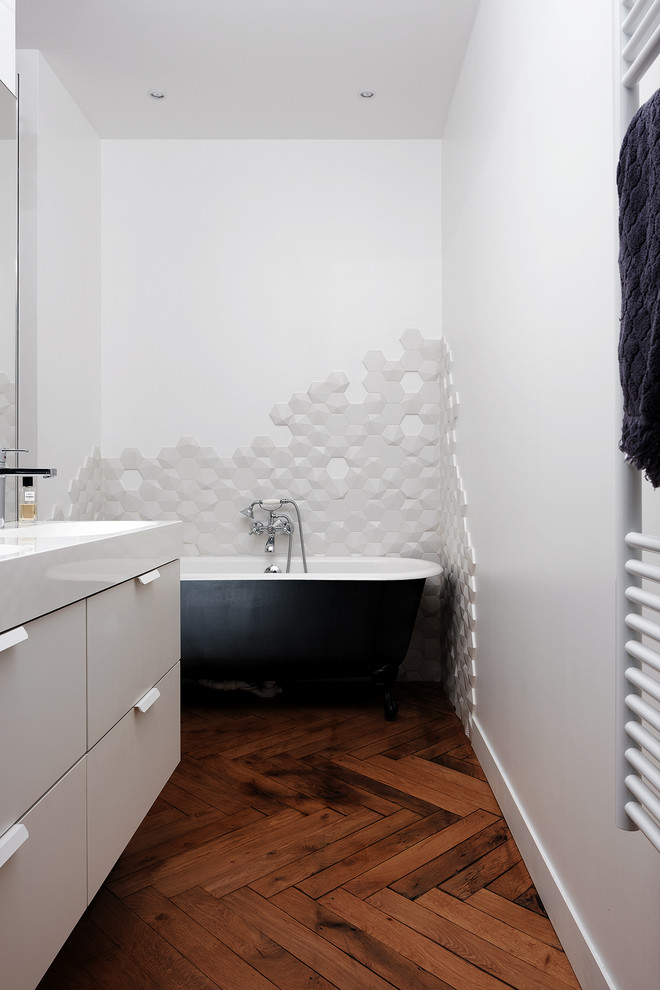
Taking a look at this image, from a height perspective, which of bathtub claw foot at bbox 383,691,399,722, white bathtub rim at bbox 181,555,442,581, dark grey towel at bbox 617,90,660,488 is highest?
dark grey towel at bbox 617,90,660,488

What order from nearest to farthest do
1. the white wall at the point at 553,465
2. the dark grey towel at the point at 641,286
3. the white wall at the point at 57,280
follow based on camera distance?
the dark grey towel at the point at 641,286, the white wall at the point at 553,465, the white wall at the point at 57,280

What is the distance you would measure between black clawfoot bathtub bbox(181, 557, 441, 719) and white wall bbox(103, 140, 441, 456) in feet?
3.04

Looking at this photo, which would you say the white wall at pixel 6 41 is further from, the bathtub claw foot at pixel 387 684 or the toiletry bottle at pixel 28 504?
the bathtub claw foot at pixel 387 684

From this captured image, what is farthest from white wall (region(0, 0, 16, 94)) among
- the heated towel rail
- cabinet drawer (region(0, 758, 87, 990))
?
cabinet drawer (region(0, 758, 87, 990))

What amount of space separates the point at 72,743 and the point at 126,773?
35cm

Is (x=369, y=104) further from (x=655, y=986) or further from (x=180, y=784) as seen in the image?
(x=655, y=986)

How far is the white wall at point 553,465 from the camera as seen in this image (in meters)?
1.26

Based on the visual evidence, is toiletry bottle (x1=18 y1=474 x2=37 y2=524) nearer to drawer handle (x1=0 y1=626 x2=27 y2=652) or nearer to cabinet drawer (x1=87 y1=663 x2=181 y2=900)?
cabinet drawer (x1=87 y1=663 x2=181 y2=900)

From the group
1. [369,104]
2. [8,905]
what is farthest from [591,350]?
[369,104]

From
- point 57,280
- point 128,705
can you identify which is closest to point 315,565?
point 57,280

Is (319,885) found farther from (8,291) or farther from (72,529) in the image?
(8,291)

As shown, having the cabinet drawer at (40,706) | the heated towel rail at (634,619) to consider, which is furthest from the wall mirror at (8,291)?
the heated towel rail at (634,619)

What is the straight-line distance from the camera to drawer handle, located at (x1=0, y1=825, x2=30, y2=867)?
38.1 inches

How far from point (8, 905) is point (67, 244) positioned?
9.00ft
